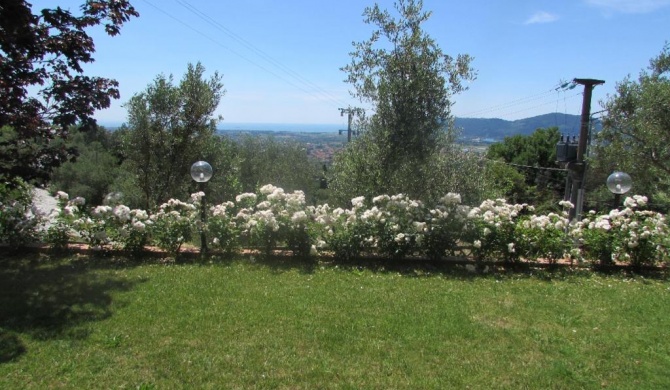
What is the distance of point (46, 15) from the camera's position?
5.27 m

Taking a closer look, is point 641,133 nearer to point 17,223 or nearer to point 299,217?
point 299,217

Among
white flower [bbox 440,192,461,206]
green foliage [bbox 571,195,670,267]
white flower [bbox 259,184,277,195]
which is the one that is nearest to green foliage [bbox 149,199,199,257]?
white flower [bbox 259,184,277,195]

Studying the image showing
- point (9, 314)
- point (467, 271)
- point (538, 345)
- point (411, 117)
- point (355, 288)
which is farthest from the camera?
point (411, 117)

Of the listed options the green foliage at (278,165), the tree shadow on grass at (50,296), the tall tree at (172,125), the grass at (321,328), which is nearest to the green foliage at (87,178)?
the green foliage at (278,165)

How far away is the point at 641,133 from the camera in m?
8.45

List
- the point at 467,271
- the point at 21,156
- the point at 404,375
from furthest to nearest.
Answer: the point at 467,271, the point at 21,156, the point at 404,375

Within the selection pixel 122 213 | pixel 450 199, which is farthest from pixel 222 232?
pixel 450 199

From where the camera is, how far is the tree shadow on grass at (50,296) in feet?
12.6

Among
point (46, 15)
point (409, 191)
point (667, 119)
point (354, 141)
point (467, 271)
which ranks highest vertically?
point (46, 15)

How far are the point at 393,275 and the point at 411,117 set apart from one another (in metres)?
2.60

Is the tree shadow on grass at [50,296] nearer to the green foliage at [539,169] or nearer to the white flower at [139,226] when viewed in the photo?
the white flower at [139,226]

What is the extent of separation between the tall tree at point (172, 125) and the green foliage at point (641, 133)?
8.39 meters

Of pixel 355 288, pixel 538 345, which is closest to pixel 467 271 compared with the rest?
pixel 355 288

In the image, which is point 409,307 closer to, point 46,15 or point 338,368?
point 338,368
